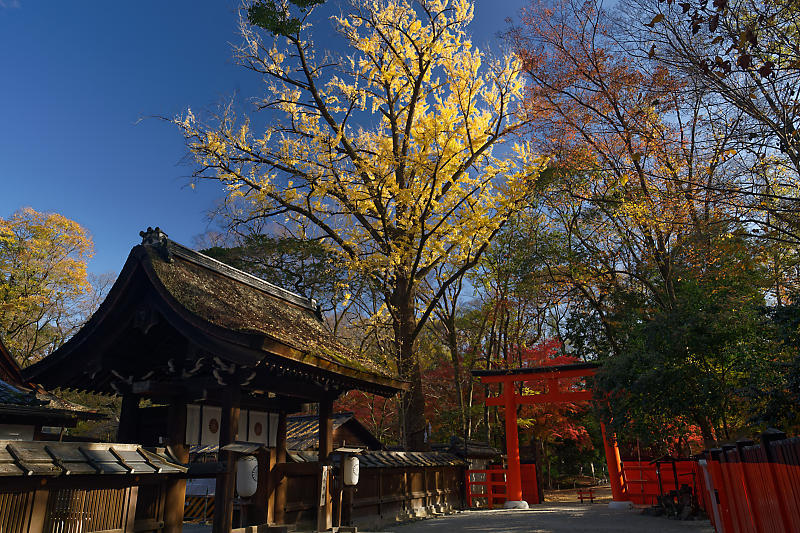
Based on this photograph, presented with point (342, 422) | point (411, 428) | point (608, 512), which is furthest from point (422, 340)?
point (608, 512)

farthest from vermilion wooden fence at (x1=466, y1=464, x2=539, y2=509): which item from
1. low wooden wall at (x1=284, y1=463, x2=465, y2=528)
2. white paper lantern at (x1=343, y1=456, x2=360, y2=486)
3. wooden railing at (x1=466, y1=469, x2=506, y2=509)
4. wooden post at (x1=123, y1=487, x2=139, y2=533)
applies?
wooden post at (x1=123, y1=487, x2=139, y2=533)

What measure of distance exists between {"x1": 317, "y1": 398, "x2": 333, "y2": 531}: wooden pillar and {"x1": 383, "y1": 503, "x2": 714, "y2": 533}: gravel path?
8.30ft

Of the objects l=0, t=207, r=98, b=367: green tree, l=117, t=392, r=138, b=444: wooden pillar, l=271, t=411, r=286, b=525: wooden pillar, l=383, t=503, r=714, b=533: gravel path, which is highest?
l=0, t=207, r=98, b=367: green tree

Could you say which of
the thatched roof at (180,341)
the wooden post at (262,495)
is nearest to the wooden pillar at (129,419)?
the thatched roof at (180,341)

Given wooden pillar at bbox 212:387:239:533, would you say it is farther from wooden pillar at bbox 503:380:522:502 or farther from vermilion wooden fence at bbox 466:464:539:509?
wooden pillar at bbox 503:380:522:502

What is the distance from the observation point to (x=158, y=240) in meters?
8.19

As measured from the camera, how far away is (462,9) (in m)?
17.0

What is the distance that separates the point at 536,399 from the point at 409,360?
563 centimetres

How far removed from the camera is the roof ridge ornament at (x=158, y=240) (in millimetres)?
8117

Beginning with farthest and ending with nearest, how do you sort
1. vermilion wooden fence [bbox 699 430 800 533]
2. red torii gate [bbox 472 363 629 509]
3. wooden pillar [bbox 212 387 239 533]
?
red torii gate [bbox 472 363 629 509] → wooden pillar [bbox 212 387 239 533] → vermilion wooden fence [bbox 699 430 800 533]

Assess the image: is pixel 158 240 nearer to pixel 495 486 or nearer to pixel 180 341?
pixel 180 341

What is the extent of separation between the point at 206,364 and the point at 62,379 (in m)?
2.59

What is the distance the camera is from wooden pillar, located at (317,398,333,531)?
9.32 metres

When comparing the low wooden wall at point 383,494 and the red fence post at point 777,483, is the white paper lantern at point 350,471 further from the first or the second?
the red fence post at point 777,483
